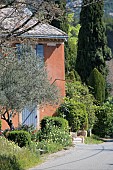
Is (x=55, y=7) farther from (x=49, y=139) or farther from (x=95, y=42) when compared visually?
(x=95, y=42)

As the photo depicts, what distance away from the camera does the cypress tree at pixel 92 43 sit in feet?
144

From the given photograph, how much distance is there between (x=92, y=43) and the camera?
147 feet

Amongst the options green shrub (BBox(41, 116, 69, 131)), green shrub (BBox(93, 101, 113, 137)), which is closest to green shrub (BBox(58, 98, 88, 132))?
green shrub (BBox(41, 116, 69, 131))

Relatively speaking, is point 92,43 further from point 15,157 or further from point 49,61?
point 15,157

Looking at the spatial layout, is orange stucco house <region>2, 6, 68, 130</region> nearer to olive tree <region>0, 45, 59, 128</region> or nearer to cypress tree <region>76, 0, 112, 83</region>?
olive tree <region>0, 45, 59, 128</region>

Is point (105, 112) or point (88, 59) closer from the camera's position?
point (105, 112)

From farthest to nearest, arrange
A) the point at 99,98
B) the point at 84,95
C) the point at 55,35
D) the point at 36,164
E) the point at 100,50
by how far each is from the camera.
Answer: the point at 100,50
the point at 99,98
the point at 84,95
the point at 55,35
the point at 36,164

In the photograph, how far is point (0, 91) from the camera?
22734 millimetres

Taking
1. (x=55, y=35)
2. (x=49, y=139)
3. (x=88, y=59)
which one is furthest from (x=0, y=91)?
(x=88, y=59)

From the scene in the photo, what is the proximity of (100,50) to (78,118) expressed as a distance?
14.1 metres

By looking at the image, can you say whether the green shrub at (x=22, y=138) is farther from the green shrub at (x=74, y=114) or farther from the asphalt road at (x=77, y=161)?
the green shrub at (x=74, y=114)

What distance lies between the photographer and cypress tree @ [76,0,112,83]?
43.9m

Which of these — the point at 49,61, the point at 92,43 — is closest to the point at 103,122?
the point at 49,61

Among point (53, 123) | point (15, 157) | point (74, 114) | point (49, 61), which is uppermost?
point (49, 61)
